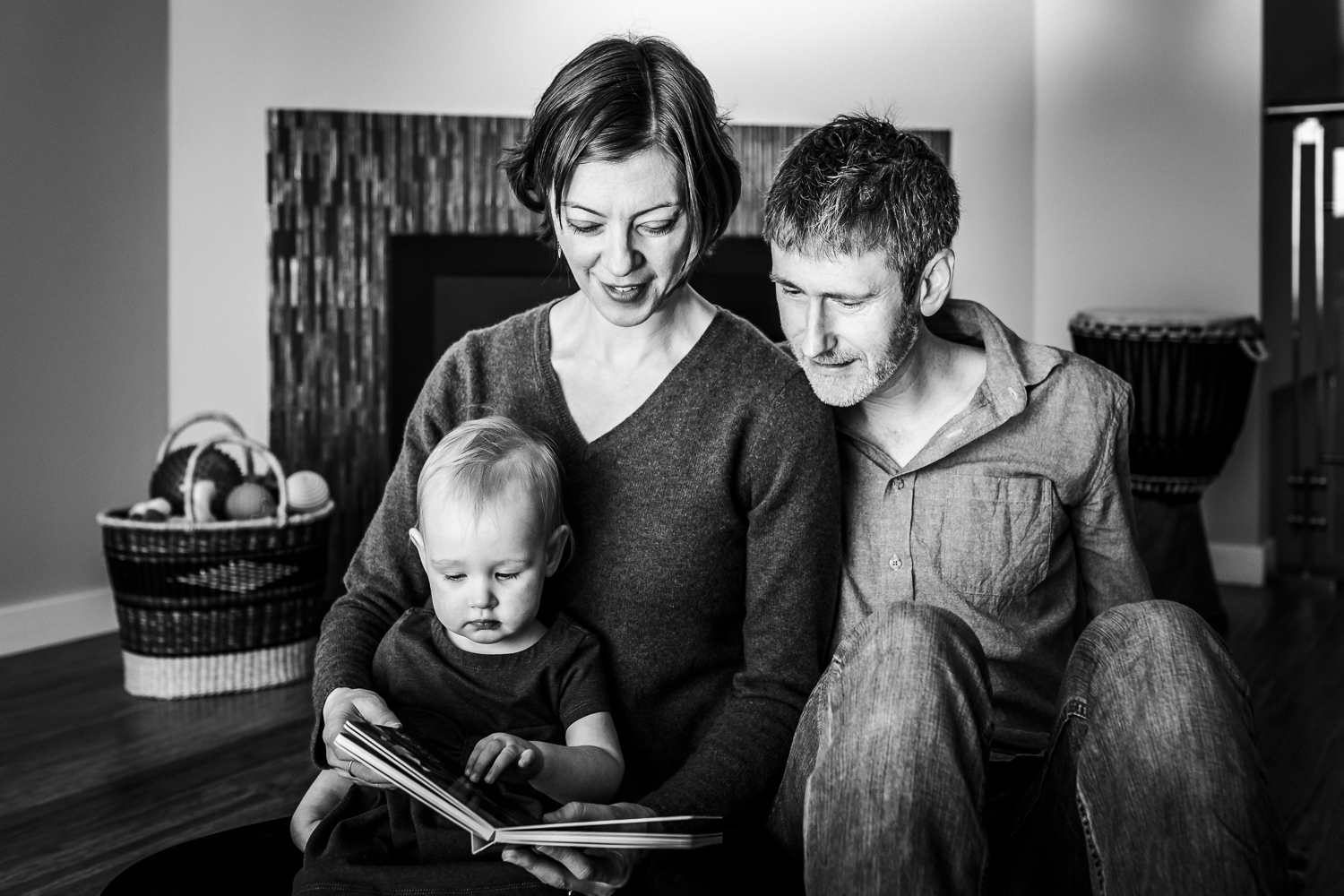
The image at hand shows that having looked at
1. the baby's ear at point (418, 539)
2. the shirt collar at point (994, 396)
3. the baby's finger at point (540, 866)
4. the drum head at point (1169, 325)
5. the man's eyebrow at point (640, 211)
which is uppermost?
the drum head at point (1169, 325)

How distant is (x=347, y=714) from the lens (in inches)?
51.6

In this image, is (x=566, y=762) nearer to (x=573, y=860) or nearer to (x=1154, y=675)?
(x=573, y=860)

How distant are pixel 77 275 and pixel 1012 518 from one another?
8.48 ft

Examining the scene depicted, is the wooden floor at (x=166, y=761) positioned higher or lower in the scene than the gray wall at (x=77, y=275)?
lower

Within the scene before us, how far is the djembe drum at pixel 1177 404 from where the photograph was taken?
3.62 m

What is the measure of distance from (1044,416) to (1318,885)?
2.97ft

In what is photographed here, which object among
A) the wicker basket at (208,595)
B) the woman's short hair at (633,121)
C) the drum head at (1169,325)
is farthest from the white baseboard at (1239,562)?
the woman's short hair at (633,121)

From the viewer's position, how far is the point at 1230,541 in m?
4.12

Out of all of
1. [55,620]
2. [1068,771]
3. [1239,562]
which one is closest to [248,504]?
[55,620]

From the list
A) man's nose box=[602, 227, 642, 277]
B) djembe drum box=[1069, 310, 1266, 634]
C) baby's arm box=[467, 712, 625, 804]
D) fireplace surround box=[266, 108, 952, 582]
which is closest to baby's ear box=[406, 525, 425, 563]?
baby's arm box=[467, 712, 625, 804]

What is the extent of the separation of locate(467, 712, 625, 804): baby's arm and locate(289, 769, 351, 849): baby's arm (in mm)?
296

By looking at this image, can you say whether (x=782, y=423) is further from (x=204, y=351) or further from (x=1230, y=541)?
(x=1230, y=541)

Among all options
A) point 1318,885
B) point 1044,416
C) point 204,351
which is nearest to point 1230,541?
point 1318,885

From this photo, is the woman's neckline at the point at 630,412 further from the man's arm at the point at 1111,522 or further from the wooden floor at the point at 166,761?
the wooden floor at the point at 166,761
